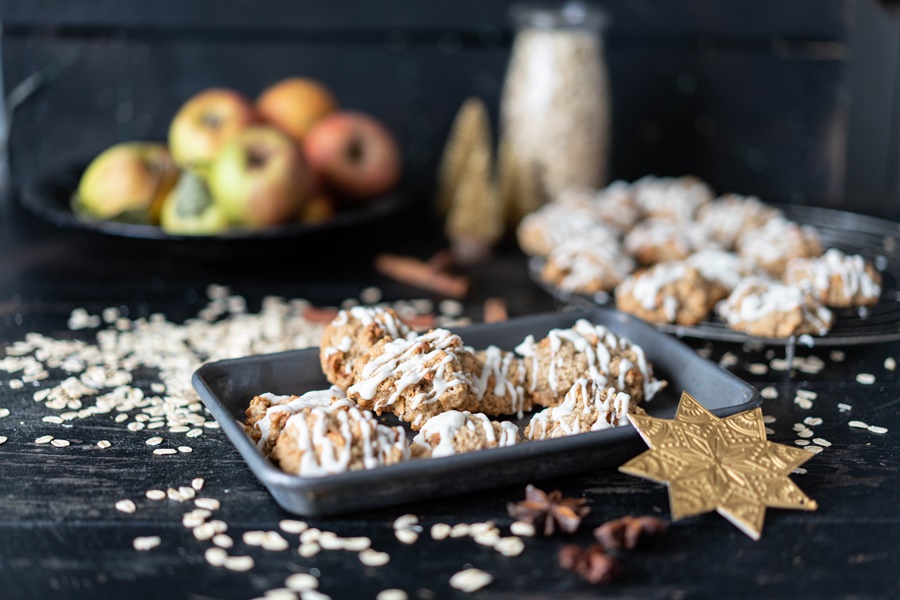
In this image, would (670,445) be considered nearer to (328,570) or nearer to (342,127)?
(328,570)

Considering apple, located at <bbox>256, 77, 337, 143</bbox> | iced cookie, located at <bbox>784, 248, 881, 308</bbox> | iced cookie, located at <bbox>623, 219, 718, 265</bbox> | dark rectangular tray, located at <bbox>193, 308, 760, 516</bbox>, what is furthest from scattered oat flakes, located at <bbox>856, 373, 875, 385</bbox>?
apple, located at <bbox>256, 77, 337, 143</bbox>

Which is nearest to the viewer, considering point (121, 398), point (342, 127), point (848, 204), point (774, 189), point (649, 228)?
point (121, 398)

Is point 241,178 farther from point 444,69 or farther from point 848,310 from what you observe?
point 848,310

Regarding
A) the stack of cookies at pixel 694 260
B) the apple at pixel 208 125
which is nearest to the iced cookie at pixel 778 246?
the stack of cookies at pixel 694 260

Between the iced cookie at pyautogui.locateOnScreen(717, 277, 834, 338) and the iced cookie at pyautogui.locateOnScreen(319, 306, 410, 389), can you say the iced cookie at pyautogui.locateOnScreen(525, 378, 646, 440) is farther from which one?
the iced cookie at pyautogui.locateOnScreen(717, 277, 834, 338)

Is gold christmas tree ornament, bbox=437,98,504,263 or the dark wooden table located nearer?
the dark wooden table

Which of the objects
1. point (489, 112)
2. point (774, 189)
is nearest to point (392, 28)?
point (489, 112)

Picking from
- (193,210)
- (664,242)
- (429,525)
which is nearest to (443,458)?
(429,525)
